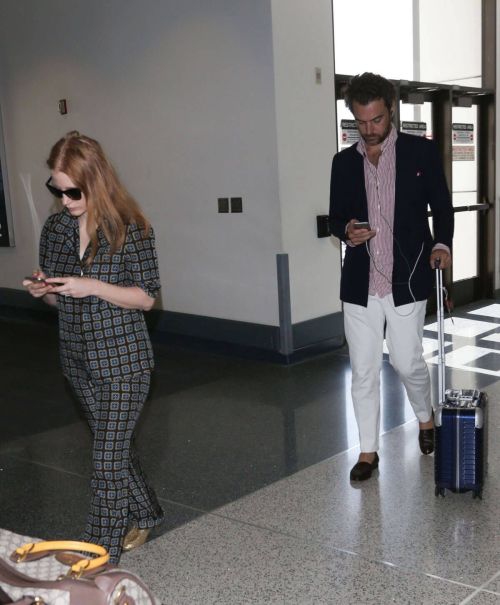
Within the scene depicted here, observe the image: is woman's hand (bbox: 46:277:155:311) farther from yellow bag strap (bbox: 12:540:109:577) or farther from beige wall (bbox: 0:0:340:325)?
beige wall (bbox: 0:0:340:325)

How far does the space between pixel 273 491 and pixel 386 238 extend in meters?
1.35

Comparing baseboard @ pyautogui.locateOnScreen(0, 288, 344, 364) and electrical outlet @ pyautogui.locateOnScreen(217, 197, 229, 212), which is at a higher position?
electrical outlet @ pyautogui.locateOnScreen(217, 197, 229, 212)

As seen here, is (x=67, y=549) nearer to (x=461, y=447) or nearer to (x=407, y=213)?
(x=461, y=447)

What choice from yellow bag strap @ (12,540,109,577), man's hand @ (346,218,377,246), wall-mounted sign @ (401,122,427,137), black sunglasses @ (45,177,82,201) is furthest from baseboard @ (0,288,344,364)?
yellow bag strap @ (12,540,109,577)

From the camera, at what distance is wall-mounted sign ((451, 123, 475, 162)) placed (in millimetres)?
8727

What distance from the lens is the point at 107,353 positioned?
9.55 feet

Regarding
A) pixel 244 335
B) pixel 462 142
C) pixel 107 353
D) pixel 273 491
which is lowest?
pixel 273 491

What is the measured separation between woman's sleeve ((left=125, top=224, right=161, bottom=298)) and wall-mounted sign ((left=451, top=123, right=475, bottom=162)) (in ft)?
20.9

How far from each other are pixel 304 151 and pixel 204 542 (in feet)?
13.3

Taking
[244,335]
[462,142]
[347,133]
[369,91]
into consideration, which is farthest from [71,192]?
[462,142]

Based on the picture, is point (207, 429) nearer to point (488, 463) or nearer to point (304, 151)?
point (488, 463)

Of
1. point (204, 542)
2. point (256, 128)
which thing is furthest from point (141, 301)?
point (256, 128)

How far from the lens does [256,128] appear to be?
6.57 meters

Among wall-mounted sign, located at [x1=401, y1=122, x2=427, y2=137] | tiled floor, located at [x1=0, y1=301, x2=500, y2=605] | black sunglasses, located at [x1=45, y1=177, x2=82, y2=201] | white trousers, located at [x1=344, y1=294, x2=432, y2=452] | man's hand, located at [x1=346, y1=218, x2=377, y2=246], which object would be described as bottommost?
tiled floor, located at [x1=0, y1=301, x2=500, y2=605]
